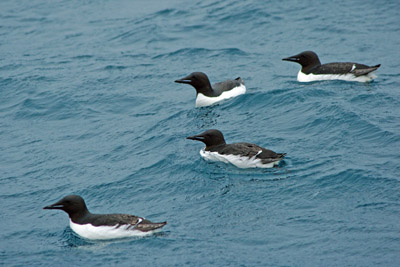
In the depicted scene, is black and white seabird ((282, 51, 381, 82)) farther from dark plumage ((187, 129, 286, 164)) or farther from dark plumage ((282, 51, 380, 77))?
dark plumage ((187, 129, 286, 164))

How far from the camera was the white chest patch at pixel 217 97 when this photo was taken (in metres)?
16.0

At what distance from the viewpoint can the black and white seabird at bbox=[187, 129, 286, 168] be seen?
38.1ft

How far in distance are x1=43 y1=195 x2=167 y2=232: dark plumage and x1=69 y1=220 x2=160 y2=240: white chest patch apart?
48 millimetres

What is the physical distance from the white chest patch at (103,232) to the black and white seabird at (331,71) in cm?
782

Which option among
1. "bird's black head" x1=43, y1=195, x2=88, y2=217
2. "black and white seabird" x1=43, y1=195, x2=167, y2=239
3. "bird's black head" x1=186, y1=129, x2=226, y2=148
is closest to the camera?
"black and white seabird" x1=43, y1=195, x2=167, y2=239

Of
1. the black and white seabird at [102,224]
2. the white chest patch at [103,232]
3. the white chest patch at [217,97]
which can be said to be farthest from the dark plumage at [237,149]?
the white chest patch at [217,97]

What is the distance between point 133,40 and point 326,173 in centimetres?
1203

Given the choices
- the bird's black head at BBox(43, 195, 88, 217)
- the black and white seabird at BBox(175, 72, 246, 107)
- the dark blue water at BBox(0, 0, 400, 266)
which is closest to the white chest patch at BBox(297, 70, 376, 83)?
the dark blue water at BBox(0, 0, 400, 266)

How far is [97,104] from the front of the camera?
16781 mm

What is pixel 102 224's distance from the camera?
9.92 metres

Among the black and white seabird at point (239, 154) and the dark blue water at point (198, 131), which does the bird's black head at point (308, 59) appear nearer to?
the dark blue water at point (198, 131)

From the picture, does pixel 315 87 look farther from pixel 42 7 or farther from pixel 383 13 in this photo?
pixel 42 7

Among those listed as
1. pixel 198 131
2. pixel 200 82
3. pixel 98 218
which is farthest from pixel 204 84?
pixel 98 218

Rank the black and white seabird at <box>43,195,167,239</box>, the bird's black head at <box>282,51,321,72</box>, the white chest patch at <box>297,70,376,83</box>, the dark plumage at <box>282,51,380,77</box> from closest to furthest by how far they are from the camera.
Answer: the black and white seabird at <box>43,195,167,239</box> < the dark plumage at <box>282,51,380,77</box> < the white chest patch at <box>297,70,376,83</box> < the bird's black head at <box>282,51,321,72</box>
